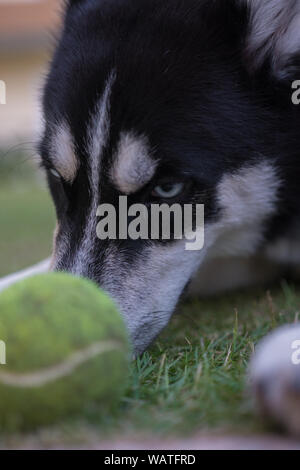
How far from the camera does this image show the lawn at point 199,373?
1200 mm

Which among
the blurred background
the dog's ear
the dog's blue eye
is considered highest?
the blurred background

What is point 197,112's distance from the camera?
6.50 ft

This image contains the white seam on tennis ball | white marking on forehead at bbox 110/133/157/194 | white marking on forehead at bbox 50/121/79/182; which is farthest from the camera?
white marking on forehead at bbox 50/121/79/182

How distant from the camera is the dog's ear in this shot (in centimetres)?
208

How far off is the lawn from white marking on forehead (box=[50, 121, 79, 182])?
22.6 inches

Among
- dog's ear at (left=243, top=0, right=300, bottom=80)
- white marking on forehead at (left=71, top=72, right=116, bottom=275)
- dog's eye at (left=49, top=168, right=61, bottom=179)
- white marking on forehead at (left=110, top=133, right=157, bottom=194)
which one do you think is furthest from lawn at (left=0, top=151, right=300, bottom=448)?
dog's ear at (left=243, top=0, right=300, bottom=80)

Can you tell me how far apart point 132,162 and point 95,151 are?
0.13m

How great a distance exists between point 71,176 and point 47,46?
946 mm

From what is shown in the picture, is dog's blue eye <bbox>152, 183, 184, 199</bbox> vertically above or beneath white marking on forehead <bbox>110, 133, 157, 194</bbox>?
beneath

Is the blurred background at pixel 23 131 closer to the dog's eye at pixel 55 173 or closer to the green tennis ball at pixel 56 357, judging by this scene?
the dog's eye at pixel 55 173

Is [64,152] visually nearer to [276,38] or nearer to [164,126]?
[164,126]

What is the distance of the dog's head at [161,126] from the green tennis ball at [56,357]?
54cm

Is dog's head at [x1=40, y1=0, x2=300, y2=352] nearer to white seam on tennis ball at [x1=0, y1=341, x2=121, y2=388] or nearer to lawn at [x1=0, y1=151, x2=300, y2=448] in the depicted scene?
lawn at [x1=0, y1=151, x2=300, y2=448]

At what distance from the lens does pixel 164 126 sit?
1913mm
